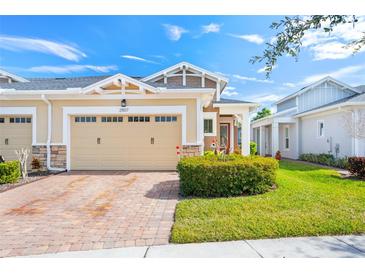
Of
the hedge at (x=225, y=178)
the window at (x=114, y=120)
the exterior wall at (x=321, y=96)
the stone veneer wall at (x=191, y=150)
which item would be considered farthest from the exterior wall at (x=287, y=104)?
the hedge at (x=225, y=178)

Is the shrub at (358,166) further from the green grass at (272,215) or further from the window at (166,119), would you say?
the window at (166,119)

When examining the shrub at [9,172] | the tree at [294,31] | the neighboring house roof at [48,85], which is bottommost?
the shrub at [9,172]

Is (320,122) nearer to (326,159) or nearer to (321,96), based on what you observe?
(326,159)

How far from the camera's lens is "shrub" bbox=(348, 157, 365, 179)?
8.74 meters

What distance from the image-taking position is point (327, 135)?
1489 centimetres

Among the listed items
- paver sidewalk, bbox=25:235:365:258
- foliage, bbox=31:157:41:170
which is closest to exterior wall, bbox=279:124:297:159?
paver sidewalk, bbox=25:235:365:258

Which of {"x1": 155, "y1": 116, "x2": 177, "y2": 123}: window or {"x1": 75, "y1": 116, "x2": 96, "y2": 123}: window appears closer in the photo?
{"x1": 155, "y1": 116, "x2": 177, "y2": 123}: window

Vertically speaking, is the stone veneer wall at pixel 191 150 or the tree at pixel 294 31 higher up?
the tree at pixel 294 31

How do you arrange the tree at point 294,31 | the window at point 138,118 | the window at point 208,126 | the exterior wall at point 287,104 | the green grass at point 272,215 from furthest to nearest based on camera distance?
the exterior wall at point 287,104 → the window at point 208,126 → the window at point 138,118 → the green grass at point 272,215 → the tree at point 294,31

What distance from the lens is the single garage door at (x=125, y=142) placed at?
11.0m

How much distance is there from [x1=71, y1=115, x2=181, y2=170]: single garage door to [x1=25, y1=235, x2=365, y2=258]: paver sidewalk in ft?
24.0

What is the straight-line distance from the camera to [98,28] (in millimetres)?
6387

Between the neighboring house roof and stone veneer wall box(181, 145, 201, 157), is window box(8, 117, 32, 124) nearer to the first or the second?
the neighboring house roof
